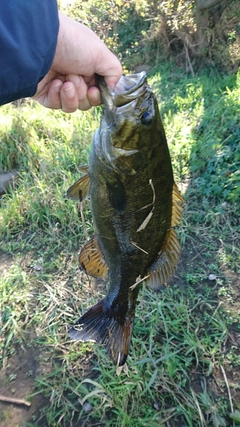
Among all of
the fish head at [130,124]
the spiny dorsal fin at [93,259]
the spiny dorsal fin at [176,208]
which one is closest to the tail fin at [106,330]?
the spiny dorsal fin at [93,259]

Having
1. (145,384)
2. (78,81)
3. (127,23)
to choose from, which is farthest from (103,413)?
(127,23)

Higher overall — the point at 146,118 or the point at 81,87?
the point at 81,87

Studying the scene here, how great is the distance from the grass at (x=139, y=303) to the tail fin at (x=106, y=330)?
28 cm

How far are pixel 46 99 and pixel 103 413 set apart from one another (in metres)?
2.16

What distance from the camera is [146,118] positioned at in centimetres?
154

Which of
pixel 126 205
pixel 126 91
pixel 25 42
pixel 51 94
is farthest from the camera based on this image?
Result: pixel 51 94

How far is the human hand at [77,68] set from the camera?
1.60 m

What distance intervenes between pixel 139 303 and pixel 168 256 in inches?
51.3

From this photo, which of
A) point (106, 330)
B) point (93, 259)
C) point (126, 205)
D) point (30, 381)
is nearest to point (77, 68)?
point (126, 205)

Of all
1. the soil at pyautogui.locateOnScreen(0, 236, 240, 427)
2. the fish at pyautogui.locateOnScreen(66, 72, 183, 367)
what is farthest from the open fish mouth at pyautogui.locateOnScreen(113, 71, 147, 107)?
the soil at pyautogui.locateOnScreen(0, 236, 240, 427)

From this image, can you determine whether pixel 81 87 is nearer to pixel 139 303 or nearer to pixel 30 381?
pixel 139 303

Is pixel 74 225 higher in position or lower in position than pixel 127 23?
lower

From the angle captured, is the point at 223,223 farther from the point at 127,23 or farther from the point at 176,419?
the point at 127,23

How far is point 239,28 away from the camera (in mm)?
7621
